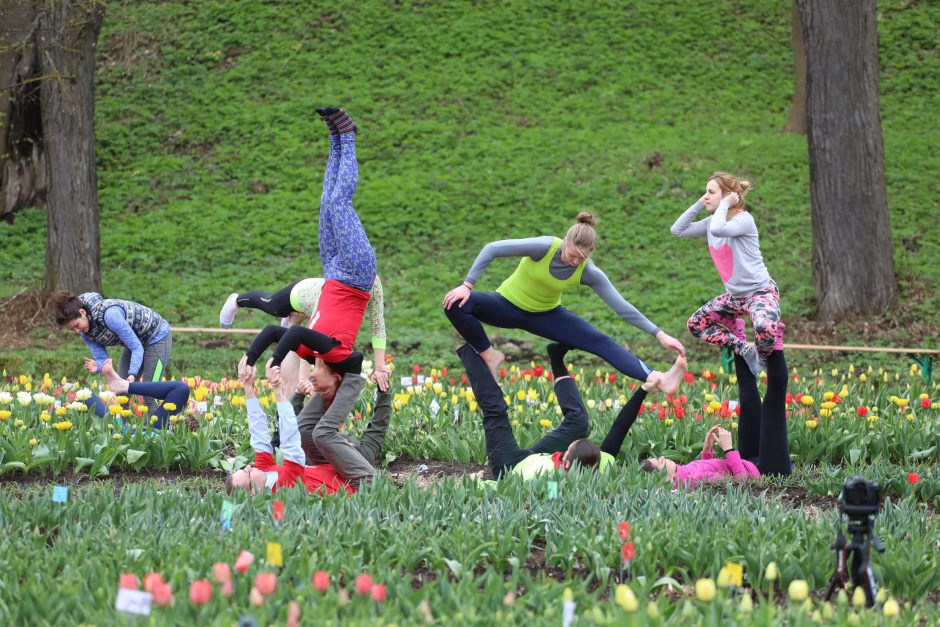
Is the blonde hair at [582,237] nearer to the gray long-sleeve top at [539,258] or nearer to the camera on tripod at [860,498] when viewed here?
the gray long-sleeve top at [539,258]

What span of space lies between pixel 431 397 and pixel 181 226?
8.09 meters

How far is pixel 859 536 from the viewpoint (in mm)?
3455

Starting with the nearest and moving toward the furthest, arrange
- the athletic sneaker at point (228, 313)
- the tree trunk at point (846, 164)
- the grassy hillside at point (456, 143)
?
the athletic sneaker at point (228, 313), the tree trunk at point (846, 164), the grassy hillside at point (456, 143)

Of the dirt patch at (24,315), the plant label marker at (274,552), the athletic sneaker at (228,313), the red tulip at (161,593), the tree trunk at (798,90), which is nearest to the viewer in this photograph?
the red tulip at (161,593)

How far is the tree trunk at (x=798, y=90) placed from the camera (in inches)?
587

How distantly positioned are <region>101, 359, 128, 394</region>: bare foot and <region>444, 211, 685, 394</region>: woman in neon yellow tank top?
195cm

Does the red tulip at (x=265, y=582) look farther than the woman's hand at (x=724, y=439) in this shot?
No

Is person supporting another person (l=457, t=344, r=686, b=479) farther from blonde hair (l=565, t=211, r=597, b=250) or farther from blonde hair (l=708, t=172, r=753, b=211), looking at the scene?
blonde hair (l=708, t=172, r=753, b=211)

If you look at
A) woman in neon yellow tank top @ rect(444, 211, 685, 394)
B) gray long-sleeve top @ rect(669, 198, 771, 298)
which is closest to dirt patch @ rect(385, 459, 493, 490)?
woman in neon yellow tank top @ rect(444, 211, 685, 394)

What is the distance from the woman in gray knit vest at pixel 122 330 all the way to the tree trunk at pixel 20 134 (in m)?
8.51

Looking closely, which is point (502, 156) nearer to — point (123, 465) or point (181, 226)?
point (181, 226)

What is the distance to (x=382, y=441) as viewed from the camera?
20.1 feet

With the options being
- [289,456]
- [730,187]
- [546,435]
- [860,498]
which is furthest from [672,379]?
[860,498]

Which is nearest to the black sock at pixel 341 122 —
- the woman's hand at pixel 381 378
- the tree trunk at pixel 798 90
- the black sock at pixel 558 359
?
the woman's hand at pixel 381 378
